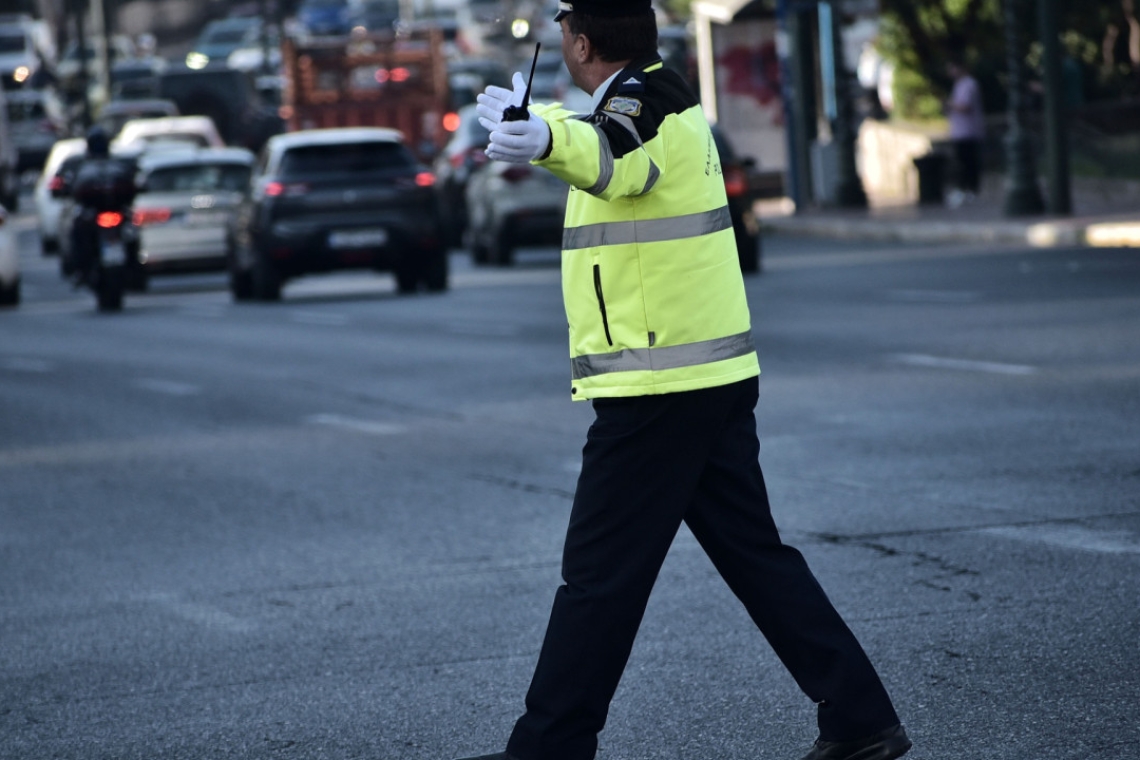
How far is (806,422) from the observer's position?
37.6ft

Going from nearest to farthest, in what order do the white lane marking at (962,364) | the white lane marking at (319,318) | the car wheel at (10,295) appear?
the white lane marking at (962,364) < the white lane marking at (319,318) < the car wheel at (10,295)

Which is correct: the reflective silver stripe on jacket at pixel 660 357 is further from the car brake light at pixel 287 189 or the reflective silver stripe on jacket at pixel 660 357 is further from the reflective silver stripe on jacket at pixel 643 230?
the car brake light at pixel 287 189

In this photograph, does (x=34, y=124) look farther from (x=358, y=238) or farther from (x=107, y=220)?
(x=358, y=238)

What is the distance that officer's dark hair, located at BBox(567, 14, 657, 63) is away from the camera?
4586 millimetres

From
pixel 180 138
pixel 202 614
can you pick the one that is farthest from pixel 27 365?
Answer: pixel 180 138

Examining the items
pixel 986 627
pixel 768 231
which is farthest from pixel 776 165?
pixel 986 627

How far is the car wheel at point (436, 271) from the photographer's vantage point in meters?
23.6

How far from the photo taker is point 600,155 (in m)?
4.30

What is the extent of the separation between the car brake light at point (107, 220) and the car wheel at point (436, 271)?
10.1 feet

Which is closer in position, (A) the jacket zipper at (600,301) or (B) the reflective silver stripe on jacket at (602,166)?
(B) the reflective silver stripe on jacket at (602,166)

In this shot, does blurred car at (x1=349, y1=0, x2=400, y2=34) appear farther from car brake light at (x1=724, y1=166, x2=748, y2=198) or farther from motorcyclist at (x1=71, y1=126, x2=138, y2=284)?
car brake light at (x1=724, y1=166, x2=748, y2=198)

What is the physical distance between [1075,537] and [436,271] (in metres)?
16.4

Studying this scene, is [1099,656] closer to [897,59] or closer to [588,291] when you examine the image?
[588,291]

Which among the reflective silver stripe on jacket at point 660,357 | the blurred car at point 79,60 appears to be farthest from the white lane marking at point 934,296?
the blurred car at point 79,60
